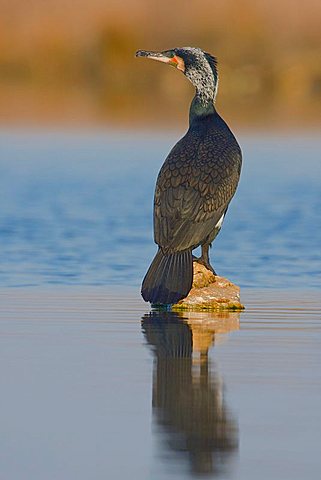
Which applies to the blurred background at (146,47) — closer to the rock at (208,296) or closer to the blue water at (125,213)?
the blue water at (125,213)

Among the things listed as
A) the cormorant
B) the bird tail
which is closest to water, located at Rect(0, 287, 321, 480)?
the bird tail

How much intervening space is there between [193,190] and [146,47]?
2014 inches

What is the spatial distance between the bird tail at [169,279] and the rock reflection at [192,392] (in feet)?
0.42

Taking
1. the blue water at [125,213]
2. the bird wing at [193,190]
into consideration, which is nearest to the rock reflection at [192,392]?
the bird wing at [193,190]

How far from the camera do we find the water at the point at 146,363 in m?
6.04

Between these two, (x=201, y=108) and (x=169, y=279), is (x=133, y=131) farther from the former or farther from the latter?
(x=169, y=279)

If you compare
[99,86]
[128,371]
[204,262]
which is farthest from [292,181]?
[99,86]

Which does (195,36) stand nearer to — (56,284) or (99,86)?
(99,86)

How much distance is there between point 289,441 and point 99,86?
5171 cm

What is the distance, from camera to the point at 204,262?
10.2 m

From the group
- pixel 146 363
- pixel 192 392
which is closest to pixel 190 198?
pixel 146 363

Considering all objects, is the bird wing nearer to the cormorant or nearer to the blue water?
the cormorant

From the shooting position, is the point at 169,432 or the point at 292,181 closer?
the point at 169,432

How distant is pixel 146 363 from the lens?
25.5 feet
